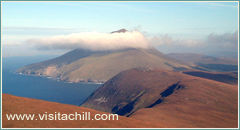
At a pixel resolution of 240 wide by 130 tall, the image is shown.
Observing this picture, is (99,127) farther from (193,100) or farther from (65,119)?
(193,100)

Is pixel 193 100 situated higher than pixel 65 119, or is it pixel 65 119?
pixel 65 119

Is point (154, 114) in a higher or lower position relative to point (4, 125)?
lower

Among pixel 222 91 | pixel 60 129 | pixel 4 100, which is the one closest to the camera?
pixel 60 129

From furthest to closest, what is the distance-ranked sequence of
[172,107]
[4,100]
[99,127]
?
[172,107] → [4,100] → [99,127]

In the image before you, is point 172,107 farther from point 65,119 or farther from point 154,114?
point 65,119

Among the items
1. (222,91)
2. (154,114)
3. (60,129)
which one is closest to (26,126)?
(60,129)

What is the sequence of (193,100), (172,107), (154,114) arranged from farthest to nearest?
(193,100), (172,107), (154,114)

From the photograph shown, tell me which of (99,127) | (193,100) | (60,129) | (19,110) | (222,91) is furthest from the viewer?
(222,91)

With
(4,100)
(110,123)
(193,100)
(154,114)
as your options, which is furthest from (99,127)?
(193,100)

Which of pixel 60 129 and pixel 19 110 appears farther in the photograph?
pixel 19 110
